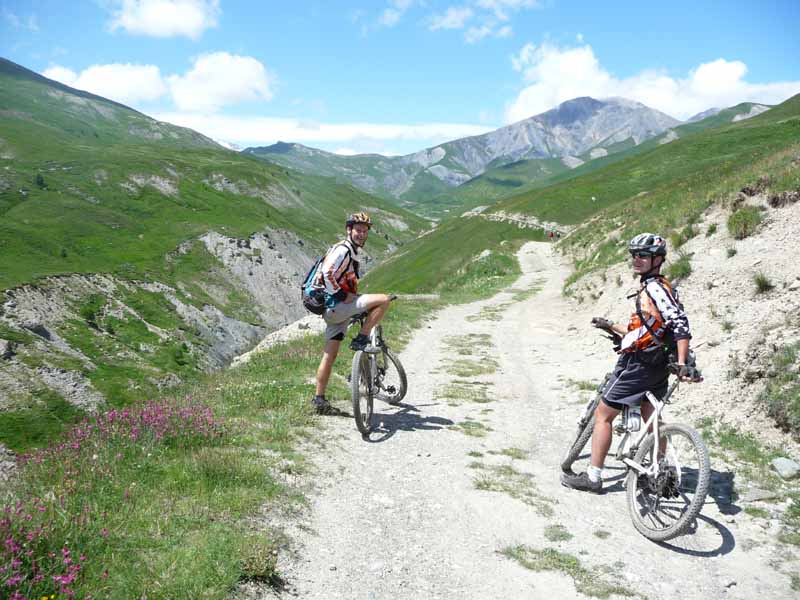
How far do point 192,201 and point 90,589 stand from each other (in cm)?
14653

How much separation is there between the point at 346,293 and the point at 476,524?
4.74 m

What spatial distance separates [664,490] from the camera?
6871 mm

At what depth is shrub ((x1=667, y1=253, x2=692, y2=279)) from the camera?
16578mm

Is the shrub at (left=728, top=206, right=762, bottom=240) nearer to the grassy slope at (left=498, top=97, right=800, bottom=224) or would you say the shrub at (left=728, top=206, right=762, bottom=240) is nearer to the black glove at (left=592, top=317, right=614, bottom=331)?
the black glove at (left=592, top=317, right=614, bottom=331)

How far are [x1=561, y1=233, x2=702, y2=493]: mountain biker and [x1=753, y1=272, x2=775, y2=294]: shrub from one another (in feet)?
25.7

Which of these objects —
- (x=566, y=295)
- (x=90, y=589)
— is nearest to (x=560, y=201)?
(x=566, y=295)

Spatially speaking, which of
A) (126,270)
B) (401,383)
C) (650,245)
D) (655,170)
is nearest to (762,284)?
(650,245)

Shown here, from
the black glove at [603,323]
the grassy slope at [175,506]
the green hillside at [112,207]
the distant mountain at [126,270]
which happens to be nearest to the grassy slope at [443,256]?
the distant mountain at [126,270]

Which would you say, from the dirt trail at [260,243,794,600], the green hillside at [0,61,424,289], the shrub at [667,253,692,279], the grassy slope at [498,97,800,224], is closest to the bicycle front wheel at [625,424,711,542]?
the dirt trail at [260,243,794,600]

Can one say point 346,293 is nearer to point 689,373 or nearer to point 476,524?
point 476,524

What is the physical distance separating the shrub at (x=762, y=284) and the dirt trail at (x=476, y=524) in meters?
6.03

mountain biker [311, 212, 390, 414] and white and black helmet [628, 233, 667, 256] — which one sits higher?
white and black helmet [628, 233, 667, 256]

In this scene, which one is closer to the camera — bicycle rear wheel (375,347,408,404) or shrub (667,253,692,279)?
bicycle rear wheel (375,347,408,404)

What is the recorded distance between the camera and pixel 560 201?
107 meters
